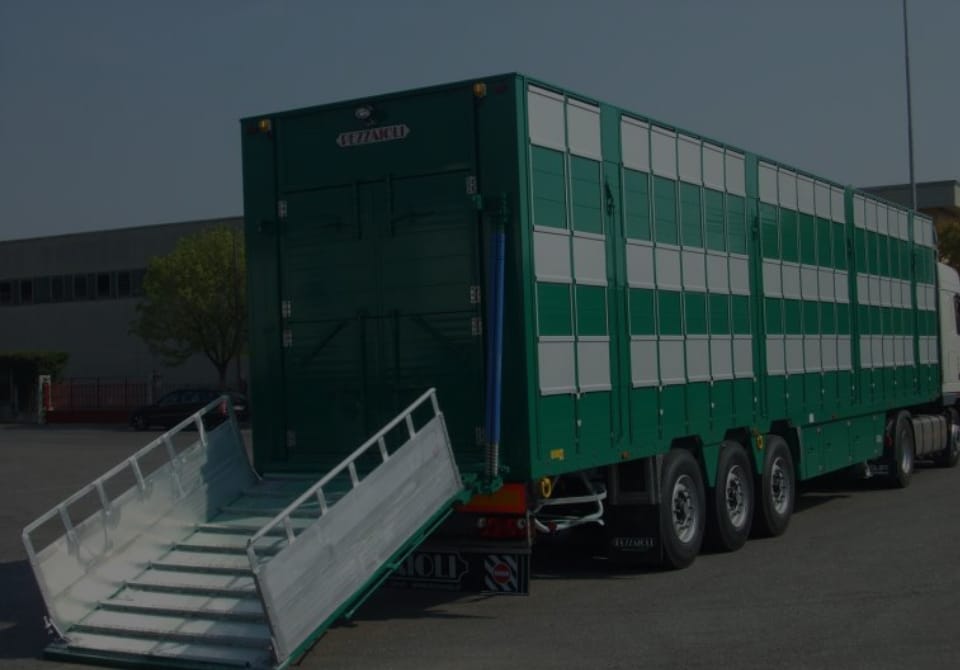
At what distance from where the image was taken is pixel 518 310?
9.20 metres

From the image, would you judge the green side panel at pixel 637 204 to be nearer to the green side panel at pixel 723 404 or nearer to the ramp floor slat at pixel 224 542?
the green side panel at pixel 723 404

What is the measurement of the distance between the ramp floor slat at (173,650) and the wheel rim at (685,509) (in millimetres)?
4728

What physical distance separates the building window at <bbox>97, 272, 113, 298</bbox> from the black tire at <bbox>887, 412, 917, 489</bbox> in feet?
147

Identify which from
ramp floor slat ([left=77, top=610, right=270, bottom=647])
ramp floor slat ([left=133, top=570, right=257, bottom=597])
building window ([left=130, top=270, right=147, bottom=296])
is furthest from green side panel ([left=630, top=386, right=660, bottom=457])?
building window ([left=130, top=270, right=147, bottom=296])

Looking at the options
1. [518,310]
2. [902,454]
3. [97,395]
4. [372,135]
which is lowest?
[902,454]

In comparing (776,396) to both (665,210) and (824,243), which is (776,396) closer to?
(824,243)

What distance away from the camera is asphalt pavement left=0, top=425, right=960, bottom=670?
820 centimetres

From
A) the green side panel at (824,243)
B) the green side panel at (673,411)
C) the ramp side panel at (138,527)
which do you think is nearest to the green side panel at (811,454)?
the green side panel at (824,243)

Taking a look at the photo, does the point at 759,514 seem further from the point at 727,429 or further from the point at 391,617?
the point at 391,617

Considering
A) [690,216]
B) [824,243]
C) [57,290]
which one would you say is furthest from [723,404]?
[57,290]

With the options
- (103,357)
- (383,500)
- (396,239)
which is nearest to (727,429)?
(396,239)

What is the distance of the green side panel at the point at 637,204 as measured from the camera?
1082 centimetres

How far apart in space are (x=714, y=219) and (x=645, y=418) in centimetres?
260

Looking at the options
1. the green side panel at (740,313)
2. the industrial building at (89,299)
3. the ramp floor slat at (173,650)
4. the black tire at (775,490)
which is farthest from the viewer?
the industrial building at (89,299)
